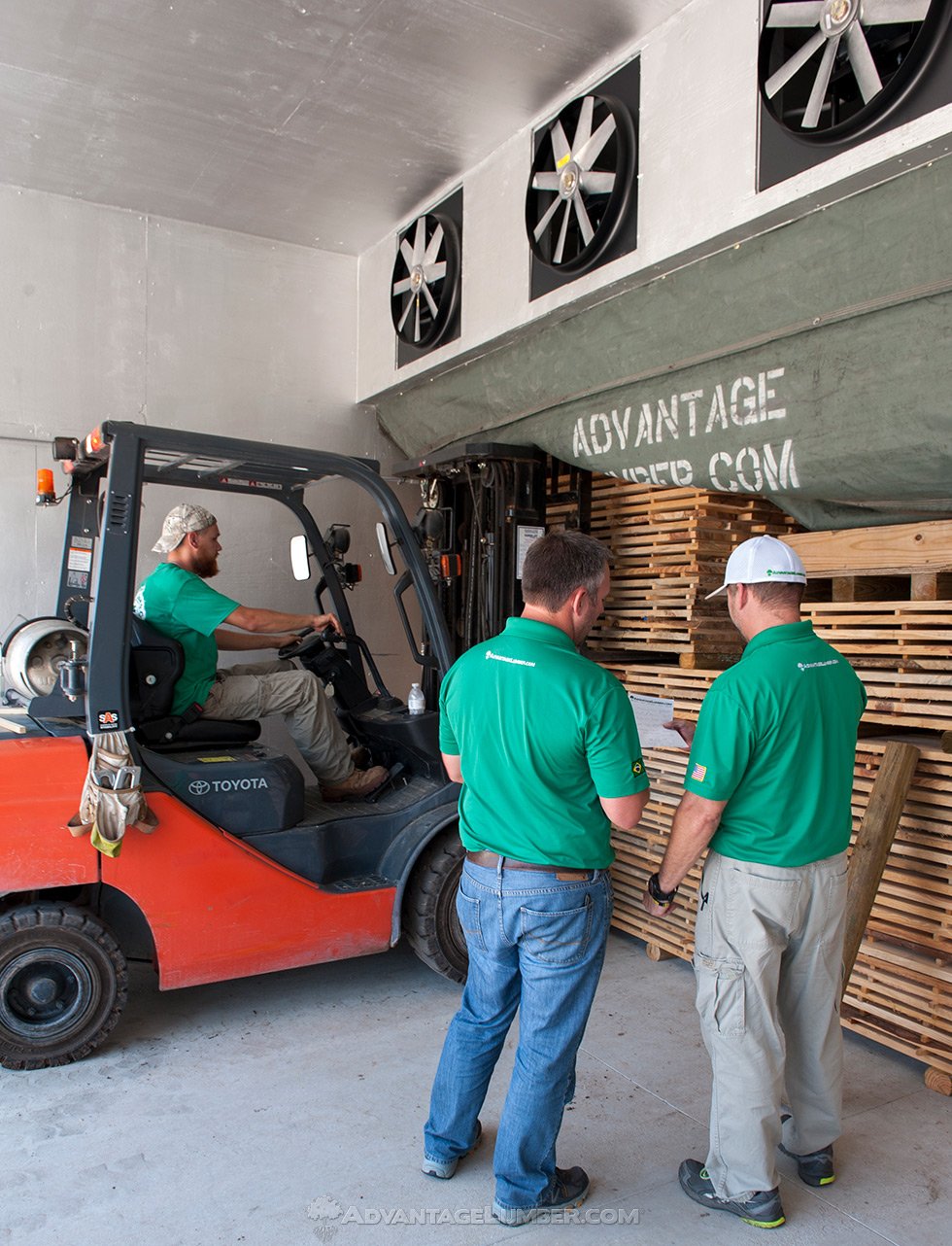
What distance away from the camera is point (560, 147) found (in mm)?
5336

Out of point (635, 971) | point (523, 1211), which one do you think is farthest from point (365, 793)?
point (523, 1211)

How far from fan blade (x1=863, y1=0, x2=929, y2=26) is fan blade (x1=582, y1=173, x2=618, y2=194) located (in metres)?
1.50

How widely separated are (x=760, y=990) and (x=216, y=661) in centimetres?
286

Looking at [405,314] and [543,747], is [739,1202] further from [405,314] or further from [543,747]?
[405,314]

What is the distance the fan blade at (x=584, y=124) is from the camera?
509cm

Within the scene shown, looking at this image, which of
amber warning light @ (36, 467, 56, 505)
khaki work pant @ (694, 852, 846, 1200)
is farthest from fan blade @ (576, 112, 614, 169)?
khaki work pant @ (694, 852, 846, 1200)

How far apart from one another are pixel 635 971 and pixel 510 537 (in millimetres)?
2688

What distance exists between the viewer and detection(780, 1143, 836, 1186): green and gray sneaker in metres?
3.21

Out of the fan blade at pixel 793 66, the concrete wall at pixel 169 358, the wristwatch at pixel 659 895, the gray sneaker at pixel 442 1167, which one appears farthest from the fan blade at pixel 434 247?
the gray sneaker at pixel 442 1167

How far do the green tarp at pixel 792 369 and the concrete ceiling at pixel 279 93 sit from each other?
1273mm

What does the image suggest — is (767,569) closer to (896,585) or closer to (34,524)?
(896,585)

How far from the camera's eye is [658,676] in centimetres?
551

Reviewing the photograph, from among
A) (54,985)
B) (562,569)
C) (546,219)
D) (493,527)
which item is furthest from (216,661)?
(546,219)

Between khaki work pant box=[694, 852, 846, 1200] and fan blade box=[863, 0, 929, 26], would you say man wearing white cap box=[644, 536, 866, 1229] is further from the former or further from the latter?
fan blade box=[863, 0, 929, 26]
